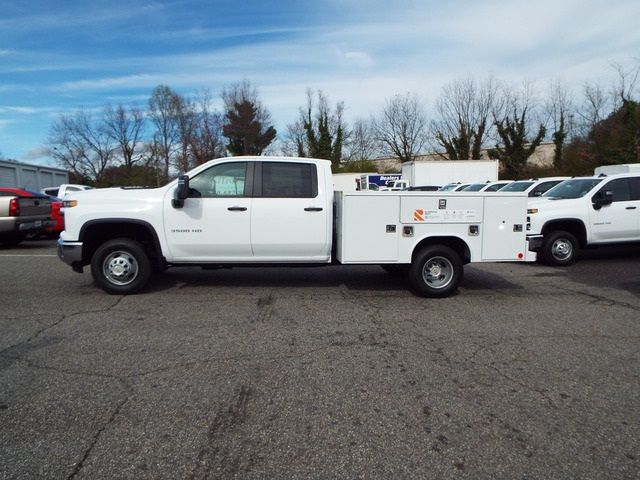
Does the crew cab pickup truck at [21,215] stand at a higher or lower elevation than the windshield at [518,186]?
lower

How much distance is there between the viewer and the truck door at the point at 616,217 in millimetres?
9516

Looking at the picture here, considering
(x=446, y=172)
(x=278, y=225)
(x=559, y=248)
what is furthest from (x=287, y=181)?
(x=446, y=172)

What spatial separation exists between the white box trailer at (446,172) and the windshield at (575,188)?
70.4 feet

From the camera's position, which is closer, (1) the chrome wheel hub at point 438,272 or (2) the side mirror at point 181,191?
(2) the side mirror at point 181,191

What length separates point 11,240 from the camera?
42.2ft

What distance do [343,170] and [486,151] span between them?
16119 millimetres

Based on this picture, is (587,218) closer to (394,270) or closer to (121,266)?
(394,270)

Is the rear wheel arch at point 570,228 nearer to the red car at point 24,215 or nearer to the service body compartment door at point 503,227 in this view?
the service body compartment door at point 503,227

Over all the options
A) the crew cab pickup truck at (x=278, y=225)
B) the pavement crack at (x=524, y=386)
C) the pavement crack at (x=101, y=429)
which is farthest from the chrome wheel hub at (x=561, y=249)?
the pavement crack at (x=101, y=429)

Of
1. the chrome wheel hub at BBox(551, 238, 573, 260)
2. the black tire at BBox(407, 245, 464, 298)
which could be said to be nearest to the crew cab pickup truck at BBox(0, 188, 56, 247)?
the black tire at BBox(407, 245, 464, 298)

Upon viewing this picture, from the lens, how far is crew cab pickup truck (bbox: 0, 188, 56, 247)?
1155 cm

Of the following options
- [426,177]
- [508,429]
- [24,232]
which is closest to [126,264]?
[508,429]

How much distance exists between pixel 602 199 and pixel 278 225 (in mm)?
7191

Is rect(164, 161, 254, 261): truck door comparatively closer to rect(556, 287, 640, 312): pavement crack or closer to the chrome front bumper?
the chrome front bumper
